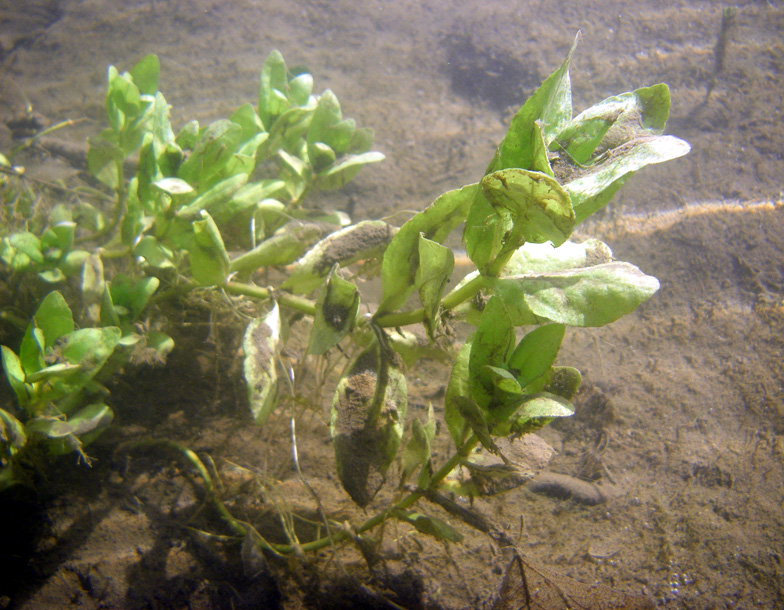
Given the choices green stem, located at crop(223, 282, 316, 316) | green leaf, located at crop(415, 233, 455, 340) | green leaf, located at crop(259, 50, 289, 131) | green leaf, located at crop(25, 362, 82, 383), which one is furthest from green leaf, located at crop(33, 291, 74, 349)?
green leaf, located at crop(259, 50, 289, 131)

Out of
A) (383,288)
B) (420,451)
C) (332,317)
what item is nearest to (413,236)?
(383,288)

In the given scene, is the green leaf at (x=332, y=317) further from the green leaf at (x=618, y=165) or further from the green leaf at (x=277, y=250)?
the green leaf at (x=618, y=165)

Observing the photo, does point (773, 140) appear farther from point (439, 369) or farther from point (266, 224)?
point (266, 224)

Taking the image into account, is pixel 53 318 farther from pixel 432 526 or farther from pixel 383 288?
pixel 432 526

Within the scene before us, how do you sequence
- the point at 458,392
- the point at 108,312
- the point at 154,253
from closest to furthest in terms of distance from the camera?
1. the point at 458,392
2. the point at 108,312
3. the point at 154,253

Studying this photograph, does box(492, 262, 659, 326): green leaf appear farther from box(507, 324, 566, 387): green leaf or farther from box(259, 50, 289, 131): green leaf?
box(259, 50, 289, 131): green leaf

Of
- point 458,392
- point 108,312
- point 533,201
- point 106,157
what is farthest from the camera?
point 106,157
